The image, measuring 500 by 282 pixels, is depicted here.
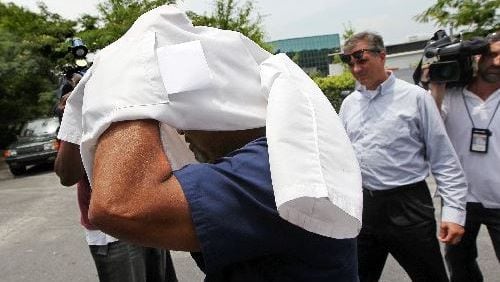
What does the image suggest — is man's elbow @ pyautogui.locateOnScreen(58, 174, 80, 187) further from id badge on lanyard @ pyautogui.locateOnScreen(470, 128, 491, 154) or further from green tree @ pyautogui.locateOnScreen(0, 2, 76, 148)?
green tree @ pyautogui.locateOnScreen(0, 2, 76, 148)

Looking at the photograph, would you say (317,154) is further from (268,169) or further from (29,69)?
(29,69)

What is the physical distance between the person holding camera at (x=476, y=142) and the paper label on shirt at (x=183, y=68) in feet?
8.05

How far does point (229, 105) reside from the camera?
0.98 m

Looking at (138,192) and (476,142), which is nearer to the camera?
(138,192)

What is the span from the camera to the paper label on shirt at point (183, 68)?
2.97ft

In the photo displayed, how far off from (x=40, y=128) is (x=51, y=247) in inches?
374

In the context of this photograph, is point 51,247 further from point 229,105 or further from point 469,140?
point 229,105

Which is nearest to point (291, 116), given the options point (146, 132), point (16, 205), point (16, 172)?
point (146, 132)

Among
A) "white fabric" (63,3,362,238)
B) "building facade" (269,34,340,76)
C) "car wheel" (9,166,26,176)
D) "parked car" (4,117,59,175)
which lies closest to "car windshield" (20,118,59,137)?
"parked car" (4,117,59,175)

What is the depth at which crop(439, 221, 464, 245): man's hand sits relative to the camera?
2.80m

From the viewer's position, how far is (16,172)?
1411 centimetres

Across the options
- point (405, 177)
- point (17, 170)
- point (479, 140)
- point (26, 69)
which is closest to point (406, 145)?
point (405, 177)

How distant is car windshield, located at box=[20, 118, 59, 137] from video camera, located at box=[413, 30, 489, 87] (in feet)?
42.5

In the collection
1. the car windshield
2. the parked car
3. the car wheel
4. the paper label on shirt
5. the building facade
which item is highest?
the paper label on shirt
